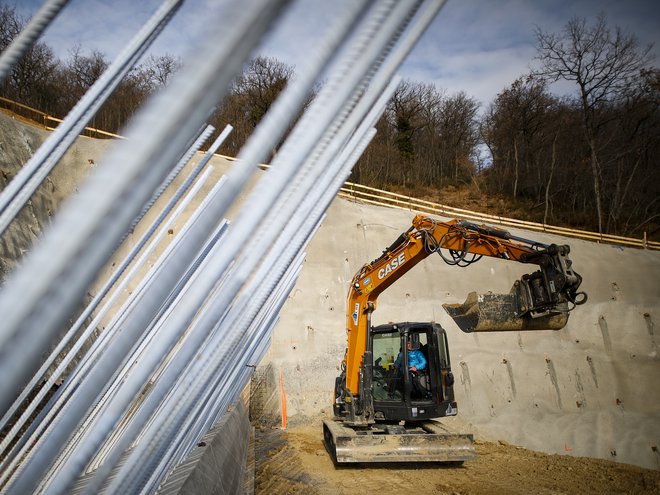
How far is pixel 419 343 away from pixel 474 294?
4.45 ft

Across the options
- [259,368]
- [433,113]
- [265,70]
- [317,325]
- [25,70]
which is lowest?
[259,368]

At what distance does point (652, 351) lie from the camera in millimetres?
10844

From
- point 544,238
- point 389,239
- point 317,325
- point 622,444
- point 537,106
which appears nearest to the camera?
point 622,444

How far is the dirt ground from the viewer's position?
5.45m

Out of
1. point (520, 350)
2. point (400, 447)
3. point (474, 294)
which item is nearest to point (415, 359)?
point (400, 447)

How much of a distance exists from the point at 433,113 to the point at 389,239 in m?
22.0

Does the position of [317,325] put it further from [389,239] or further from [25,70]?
[25,70]

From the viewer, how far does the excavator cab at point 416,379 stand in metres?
6.66

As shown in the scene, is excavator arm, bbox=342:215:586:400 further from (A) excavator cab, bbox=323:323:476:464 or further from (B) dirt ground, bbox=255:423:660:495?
(B) dirt ground, bbox=255:423:660:495

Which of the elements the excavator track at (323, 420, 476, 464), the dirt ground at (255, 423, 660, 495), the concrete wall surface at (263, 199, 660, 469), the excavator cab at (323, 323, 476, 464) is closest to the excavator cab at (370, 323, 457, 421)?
the excavator cab at (323, 323, 476, 464)

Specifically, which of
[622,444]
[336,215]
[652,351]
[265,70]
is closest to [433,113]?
[265,70]

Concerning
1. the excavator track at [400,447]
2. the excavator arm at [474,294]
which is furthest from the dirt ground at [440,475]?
the excavator arm at [474,294]

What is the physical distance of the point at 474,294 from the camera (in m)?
6.12

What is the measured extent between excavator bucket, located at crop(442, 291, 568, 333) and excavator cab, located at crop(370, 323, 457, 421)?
1.04 meters
